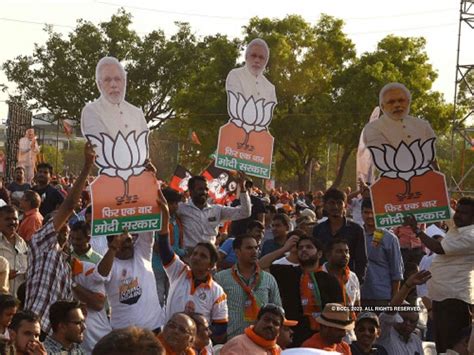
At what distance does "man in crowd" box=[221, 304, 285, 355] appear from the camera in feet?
25.7

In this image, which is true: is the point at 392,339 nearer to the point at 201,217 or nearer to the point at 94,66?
the point at 201,217

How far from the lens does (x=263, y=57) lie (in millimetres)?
11273

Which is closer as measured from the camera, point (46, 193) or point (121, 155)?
point (121, 155)

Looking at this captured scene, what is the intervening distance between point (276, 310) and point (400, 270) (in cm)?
323

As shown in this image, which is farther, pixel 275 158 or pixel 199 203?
pixel 275 158

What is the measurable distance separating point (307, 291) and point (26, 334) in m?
2.89

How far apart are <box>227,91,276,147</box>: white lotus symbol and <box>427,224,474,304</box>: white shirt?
2.25 m

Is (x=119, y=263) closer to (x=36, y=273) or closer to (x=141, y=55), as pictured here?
(x=36, y=273)

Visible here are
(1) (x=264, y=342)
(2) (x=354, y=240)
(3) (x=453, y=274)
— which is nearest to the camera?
(1) (x=264, y=342)

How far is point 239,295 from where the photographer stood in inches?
360

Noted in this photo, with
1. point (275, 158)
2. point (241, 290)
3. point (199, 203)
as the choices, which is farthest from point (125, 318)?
point (275, 158)

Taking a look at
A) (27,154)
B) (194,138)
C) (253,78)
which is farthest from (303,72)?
(253,78)

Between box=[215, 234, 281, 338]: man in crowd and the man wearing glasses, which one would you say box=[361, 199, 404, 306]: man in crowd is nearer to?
box=[215, 234, 281, 338]: man in crowd

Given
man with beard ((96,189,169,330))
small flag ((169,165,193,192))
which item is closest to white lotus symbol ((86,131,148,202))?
man with beard ((96,189,169,330))
